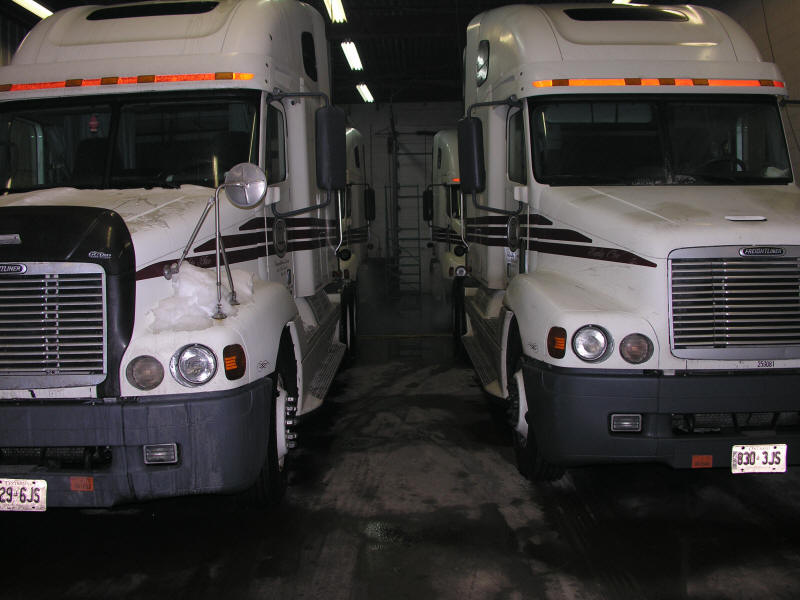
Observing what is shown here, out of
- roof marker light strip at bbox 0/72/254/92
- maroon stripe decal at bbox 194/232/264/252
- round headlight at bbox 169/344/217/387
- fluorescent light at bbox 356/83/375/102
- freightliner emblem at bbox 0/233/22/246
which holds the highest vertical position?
fluorescent light at bbox 356/83/375/102

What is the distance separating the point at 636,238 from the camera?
14.1ft

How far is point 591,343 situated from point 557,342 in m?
0.20

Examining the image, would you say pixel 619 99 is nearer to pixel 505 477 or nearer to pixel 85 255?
pixel 505 477

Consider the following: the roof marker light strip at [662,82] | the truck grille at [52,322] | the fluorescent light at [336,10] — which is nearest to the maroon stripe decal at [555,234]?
the roof marker light strip at [662,82]

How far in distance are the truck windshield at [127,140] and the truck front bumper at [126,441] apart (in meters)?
2.04

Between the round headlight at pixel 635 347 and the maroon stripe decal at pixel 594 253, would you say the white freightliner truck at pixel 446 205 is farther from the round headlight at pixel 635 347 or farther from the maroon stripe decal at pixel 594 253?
the round headlight at pixel 635 347

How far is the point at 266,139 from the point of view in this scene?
5.35 meters

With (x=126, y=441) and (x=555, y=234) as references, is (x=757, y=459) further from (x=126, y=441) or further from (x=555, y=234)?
(x=126, y=441)

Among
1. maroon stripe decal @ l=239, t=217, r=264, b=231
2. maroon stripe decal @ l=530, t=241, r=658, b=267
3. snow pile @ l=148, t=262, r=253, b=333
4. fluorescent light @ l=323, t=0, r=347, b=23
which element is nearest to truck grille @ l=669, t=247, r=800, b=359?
maroon stripe decal @ l=530, t=241, r=658, b=267

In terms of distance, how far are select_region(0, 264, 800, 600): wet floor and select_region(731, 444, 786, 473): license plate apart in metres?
0.48

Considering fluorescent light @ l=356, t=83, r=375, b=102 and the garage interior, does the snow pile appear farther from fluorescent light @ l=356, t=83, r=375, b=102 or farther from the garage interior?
fluorescent light @ l=356, t=83, r=375, b=102

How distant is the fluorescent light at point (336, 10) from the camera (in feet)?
40.7

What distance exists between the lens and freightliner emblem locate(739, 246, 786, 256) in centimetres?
405

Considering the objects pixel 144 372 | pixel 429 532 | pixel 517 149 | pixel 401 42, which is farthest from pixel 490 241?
pixel 401 42
